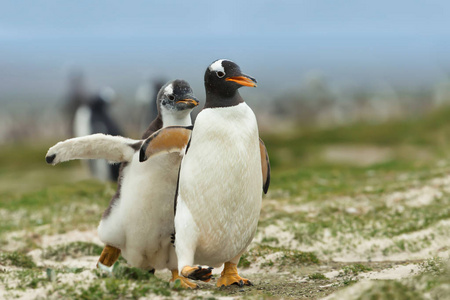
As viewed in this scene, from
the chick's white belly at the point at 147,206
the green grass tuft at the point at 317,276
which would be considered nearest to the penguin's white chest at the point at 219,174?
the chick's white belly at the point at 147,206

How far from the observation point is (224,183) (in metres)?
6.00

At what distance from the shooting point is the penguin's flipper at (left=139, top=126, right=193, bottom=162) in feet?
20.0

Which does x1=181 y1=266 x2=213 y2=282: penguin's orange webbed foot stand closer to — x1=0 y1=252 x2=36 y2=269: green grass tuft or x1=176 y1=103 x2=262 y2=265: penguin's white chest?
x1=176 y1=103 x2=262 y2=265: penguin's white chest

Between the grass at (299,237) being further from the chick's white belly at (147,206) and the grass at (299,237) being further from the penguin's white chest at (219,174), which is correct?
the penguin's white chest at (219,174)

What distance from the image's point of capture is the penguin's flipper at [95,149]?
6480mm

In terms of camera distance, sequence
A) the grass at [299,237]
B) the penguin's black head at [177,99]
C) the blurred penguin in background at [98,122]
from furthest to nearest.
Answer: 1. the blurred penguin in background at [98,122]
2. the penguin's black head at [177,99]
3. the grass at [299,237]

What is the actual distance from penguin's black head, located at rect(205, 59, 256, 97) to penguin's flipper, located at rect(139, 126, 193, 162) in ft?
1.70

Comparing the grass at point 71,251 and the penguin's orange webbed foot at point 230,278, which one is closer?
the penguin's orange webbed foot at point 230,278

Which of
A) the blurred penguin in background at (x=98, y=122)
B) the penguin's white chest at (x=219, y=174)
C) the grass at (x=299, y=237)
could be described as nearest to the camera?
the grass at (x=299, y=237)

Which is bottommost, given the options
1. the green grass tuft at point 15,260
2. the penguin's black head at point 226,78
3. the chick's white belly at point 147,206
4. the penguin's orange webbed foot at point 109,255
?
the green grass tuft at point 15,260

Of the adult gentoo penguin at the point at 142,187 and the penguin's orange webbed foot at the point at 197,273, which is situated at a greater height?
the adult gentoo penguin at the point at 142,187

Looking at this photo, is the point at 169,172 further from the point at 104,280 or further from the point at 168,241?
the point at 104,280

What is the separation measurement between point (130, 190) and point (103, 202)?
7.90m

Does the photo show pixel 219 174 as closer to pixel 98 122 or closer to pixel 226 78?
pixel 226 78
